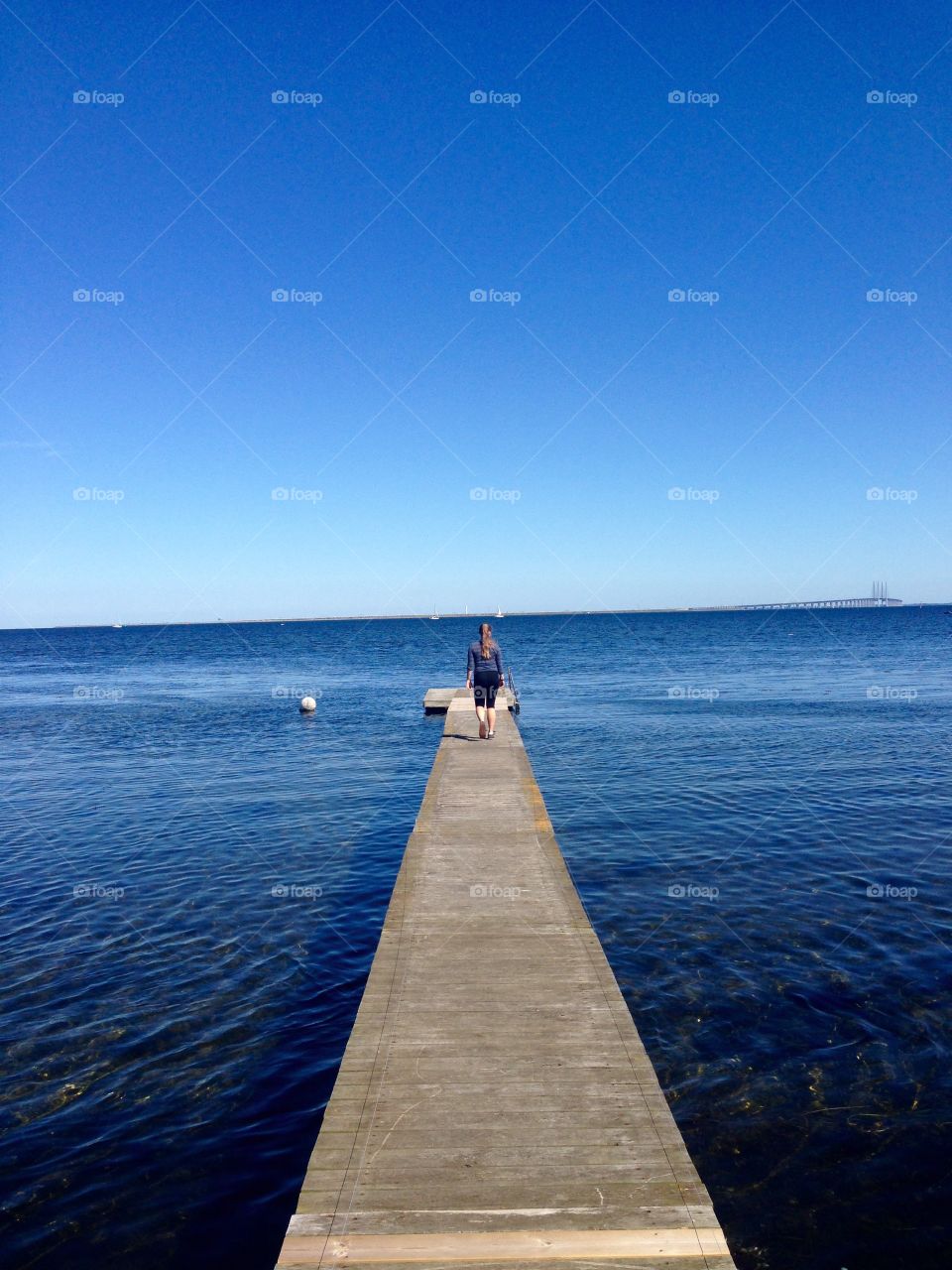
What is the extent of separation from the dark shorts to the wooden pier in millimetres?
7760

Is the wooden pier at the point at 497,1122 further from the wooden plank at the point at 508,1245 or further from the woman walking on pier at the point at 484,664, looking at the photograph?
the woman walking on pier at the point at 484,664

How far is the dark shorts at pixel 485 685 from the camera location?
16719 millimetres

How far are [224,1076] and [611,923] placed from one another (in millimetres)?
5964

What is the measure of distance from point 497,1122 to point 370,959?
5.93 meters

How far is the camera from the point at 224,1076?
806 cm

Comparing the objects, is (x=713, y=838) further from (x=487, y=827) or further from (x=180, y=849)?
(x=180, y=849)

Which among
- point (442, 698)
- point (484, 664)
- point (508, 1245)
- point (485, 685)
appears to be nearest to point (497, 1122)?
point (508, 1245)

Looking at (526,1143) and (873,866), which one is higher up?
(526,1143)

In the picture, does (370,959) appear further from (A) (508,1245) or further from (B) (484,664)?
(B) (484,664)

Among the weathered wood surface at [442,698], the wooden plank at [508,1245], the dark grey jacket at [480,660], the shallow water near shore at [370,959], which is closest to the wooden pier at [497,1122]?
the wooden plank at [508,1245]

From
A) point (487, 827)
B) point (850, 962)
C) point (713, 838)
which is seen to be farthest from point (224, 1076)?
point (713, 838)

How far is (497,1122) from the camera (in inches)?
210

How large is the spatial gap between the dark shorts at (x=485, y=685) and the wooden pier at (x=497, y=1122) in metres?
7.76

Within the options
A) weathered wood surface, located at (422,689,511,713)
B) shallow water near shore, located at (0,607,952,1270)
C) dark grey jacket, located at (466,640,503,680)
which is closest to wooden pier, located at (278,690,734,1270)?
shallow water near shore, located at (0,607,952,1270)
